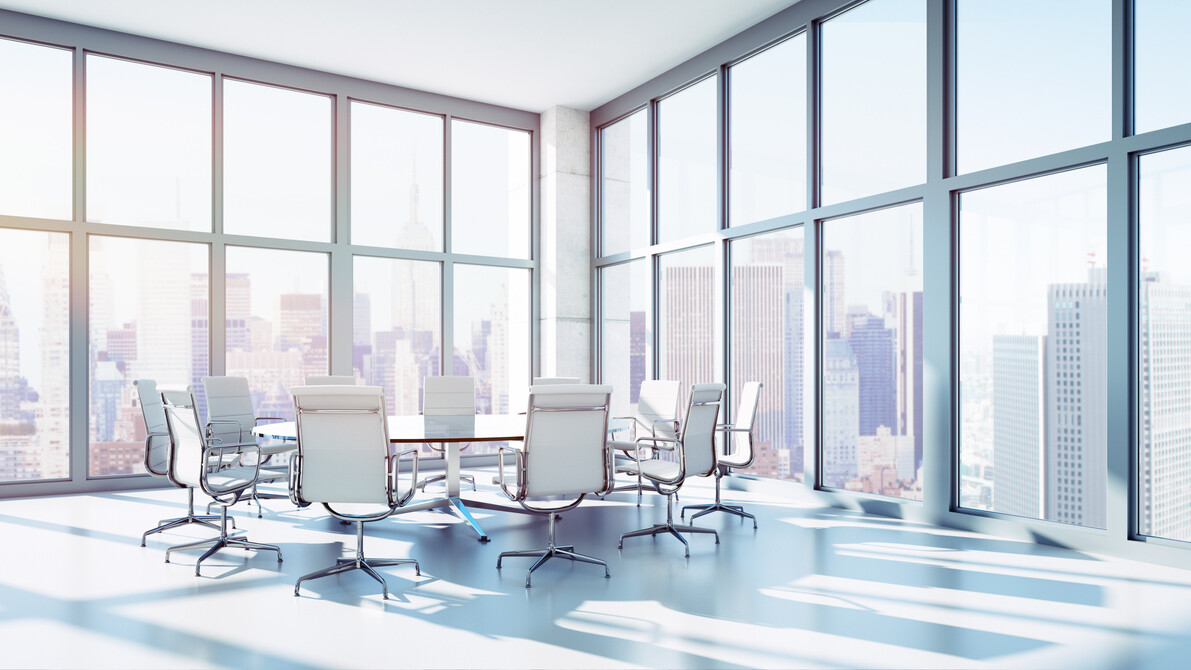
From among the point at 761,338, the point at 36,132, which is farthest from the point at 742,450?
the point at 36,132

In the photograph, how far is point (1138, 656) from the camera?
3234 millimetres

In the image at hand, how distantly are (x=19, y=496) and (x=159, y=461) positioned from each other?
10.7 feet

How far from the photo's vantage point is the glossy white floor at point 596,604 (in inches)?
128

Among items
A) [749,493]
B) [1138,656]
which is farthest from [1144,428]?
[749,493]

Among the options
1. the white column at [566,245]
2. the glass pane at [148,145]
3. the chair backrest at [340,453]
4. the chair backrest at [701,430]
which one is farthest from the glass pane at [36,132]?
the chair backrest at [701,430]

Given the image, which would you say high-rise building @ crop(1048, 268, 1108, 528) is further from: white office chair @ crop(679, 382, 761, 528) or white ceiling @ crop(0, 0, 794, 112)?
white ceiling @ crop(0, 0, 794, 112)

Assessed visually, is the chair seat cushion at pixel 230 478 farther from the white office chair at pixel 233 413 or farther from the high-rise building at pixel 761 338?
the high-rise building at pixel 761 338

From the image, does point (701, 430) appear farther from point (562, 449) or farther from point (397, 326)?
point (397, 326)

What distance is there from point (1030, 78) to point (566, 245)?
19.9 feet

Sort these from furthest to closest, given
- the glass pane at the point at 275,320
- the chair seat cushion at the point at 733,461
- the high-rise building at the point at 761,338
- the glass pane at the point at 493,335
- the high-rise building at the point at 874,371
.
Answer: the glass pane at the point at 493,335, the glass pane at the point at 275,320, the high-rise building at the point at 761,338, the high-rise building at the point at 874,371, the chair seat cushion at the point at 733,461

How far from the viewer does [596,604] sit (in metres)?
3.93

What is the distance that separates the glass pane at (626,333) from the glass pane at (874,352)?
111 inches

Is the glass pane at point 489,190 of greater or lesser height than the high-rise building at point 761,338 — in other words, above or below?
above

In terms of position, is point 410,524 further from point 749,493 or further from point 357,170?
point 357,170
